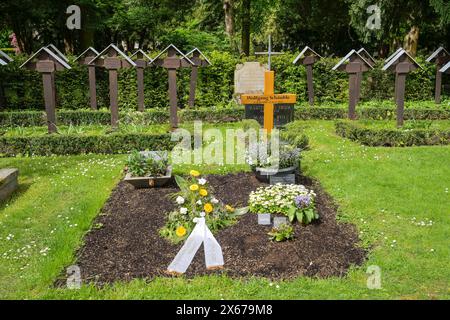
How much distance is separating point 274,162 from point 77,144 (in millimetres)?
5502

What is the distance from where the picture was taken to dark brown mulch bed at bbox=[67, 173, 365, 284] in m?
5.59

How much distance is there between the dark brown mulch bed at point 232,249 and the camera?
5590 mm

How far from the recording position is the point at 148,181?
8.64m

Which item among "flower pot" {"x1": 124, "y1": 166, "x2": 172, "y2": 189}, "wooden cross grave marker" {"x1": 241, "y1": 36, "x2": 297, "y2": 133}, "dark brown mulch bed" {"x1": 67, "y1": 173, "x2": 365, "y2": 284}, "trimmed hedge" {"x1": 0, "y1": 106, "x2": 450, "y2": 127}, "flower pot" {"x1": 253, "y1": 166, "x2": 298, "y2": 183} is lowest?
"dark brown mulch bed" {"x1": 67, "y1": 173, "x2": 365, "y2": 284}

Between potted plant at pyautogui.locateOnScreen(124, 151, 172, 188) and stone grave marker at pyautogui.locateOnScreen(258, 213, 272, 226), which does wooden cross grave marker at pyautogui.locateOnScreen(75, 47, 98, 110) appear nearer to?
potted plant at pyautogui.locateOnScreen(124, 151, 172, 188)

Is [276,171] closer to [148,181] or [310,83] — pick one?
[148,181]

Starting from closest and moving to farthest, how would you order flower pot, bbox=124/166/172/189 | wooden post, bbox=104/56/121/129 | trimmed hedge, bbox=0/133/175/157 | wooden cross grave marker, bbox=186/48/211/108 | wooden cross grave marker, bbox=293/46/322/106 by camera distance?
flower pot, bbox=124/166/172/189, trimmed hedge, bbox=0/133/175/157, wooden post, bbox=104/56/121/129, wooden cross grave marker, bbox=186/48/211/108, wooden cross grave marker, bbox=293/46/322/106

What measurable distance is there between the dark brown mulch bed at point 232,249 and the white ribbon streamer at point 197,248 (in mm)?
96

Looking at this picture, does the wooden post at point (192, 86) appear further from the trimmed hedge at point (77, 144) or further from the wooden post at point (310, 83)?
the trimmed hedge at point (77, 144)

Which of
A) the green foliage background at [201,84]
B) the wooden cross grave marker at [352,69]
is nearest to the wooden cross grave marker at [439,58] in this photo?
the green foliage background at [201,84]

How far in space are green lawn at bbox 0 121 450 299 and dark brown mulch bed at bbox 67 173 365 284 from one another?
0.72 ft

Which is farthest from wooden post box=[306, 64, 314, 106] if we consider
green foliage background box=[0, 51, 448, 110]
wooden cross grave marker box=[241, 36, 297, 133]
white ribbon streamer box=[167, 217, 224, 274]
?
white ribbon streamer box=[167, 217, 224, 274]

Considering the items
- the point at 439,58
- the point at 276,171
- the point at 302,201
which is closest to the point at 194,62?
the point at 439,58
